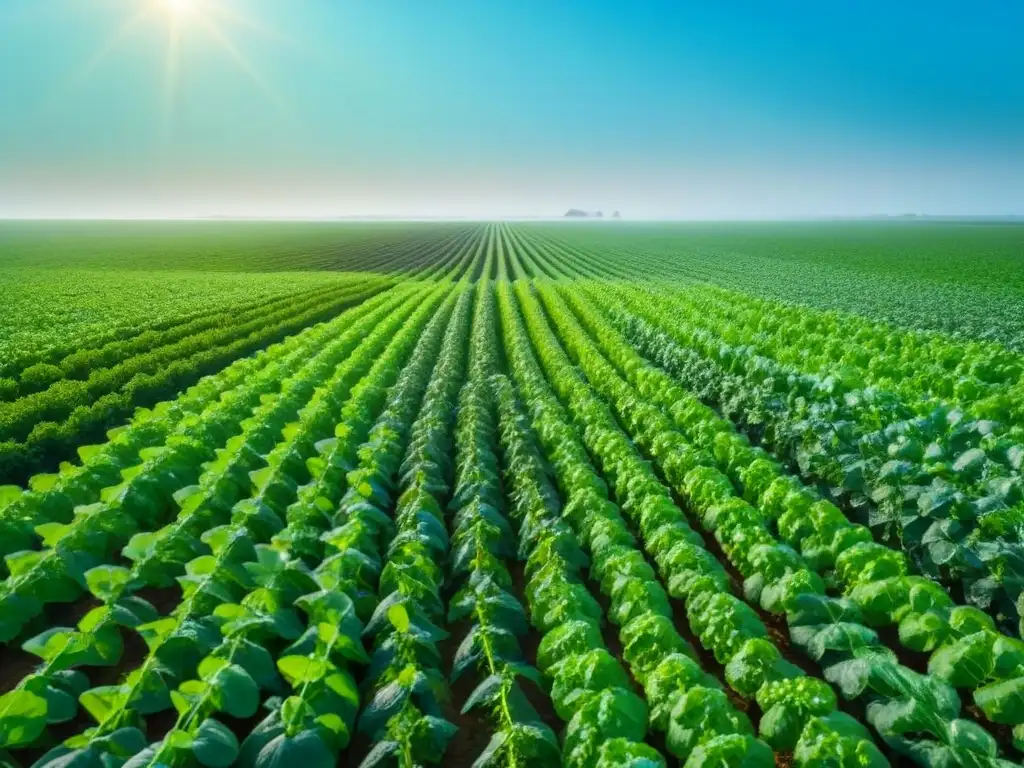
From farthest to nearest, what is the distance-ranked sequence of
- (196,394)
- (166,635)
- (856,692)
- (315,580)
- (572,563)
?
1. (196,394)
2. (572,563)
3. (315,580)
4. (166,635)
5. (856,692)

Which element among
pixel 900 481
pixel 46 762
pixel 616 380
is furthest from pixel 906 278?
pixel 46 762

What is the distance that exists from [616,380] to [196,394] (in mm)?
8783

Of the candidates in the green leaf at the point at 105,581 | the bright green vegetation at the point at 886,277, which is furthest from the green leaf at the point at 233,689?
the bright green vegetation at the point at 886,277

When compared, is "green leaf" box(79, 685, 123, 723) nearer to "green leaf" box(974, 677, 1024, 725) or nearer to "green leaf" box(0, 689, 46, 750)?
"green leaf" box(0, 689, 46, 750)

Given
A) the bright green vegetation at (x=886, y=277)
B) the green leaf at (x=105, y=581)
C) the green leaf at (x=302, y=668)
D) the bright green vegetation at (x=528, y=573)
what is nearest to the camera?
the bright green vegetation at (x=528, y=573)

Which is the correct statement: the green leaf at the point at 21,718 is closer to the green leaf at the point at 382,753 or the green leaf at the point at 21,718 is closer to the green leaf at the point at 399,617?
the green leaf at the point at 382,753

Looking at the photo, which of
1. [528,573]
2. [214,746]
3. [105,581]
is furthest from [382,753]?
[105,581]

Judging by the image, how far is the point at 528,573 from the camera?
6.73 meters

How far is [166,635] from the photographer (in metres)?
4.99

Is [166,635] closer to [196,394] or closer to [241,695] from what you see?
[241,695]

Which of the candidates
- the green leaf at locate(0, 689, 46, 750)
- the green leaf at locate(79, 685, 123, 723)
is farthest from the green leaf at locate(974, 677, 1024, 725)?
the green leaf at locate(0, 689, 46, 750)

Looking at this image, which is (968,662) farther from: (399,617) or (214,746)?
(214,746)

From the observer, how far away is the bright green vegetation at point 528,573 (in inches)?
165

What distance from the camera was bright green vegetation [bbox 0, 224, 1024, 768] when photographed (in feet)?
13.8
